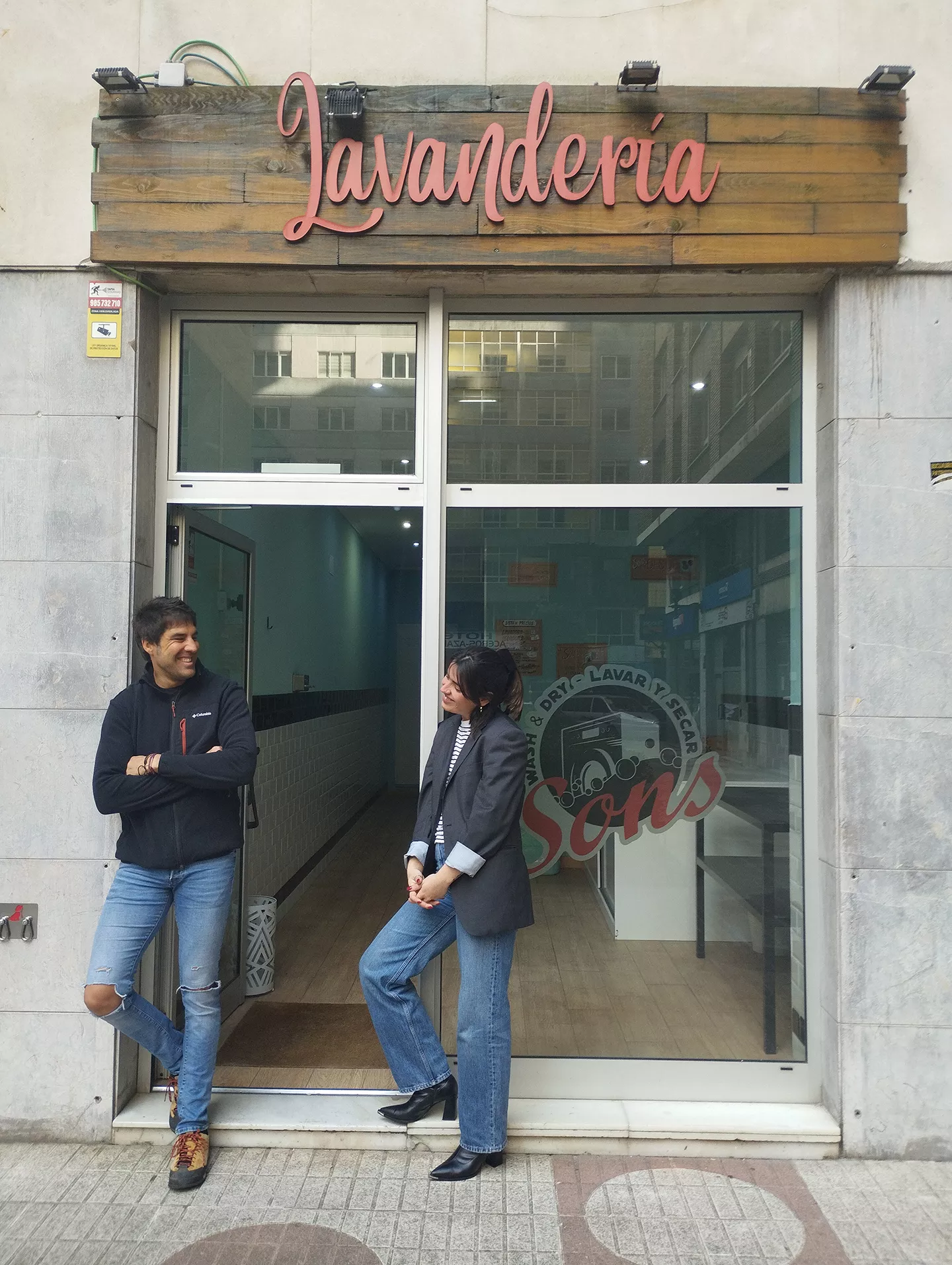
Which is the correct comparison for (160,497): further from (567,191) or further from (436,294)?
(567,191)

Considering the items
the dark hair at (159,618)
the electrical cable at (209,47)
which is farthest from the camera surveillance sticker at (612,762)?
the electrical cable at (209,47)

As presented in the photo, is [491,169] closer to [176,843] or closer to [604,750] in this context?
[604,750]

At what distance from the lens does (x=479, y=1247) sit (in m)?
2.61

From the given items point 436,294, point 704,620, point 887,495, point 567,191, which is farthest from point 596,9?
point 704,620

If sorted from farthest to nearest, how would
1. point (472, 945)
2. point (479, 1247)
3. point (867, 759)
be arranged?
point (867, 759)
point (472, 945)
point (479, 1247)

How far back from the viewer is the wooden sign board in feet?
10.5

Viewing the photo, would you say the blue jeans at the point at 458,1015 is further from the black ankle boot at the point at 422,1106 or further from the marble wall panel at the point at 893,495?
the marble wall panel at the point at 893,495

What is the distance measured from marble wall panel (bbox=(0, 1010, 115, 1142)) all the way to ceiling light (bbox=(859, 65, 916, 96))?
420 cm

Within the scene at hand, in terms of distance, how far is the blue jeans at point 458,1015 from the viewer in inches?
115

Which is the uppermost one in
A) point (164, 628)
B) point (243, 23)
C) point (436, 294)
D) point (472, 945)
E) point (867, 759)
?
point (243, 23)

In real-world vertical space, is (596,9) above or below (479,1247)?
above

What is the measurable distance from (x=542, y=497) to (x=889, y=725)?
1.47 metres

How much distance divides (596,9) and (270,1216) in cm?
415

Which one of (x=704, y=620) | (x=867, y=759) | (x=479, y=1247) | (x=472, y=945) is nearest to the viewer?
(x=479, y=1247)
